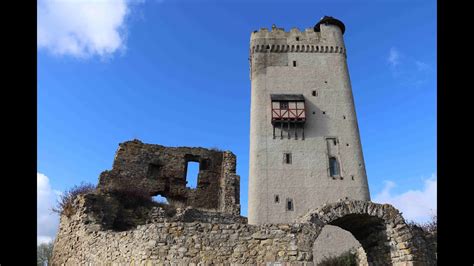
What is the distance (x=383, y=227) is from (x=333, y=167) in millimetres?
20517

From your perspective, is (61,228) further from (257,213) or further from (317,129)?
(317,129)

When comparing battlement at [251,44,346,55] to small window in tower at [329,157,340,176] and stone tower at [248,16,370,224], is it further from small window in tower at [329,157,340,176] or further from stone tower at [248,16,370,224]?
small window in tower at [329,157,340,176]

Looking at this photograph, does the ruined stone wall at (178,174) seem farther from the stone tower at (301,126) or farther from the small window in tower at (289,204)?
the small window in tower at (289,204)

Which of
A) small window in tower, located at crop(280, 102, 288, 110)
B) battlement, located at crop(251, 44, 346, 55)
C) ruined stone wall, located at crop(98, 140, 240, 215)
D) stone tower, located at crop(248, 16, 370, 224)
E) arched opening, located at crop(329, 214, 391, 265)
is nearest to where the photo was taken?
arched opening, located at crop(329, 214, 391, 265)

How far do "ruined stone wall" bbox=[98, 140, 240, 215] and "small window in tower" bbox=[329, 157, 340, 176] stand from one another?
8.92m

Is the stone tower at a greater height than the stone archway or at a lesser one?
greater

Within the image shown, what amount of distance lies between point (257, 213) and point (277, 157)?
5100 mm

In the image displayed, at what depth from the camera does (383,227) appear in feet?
35.2

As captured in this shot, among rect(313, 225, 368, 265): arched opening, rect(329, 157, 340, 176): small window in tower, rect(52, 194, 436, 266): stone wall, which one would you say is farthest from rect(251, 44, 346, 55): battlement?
rect(52, 194, 436, 266): stone wall

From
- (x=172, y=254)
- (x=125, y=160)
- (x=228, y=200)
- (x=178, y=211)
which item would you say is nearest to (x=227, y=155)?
(x=228, y=200)

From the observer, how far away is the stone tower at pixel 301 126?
29.3 metres

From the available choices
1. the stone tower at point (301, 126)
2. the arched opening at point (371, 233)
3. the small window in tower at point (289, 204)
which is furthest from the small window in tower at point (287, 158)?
the arched opening at point (371, 233)

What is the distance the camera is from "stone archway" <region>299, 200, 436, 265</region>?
10016 mm

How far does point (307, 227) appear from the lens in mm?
9742
